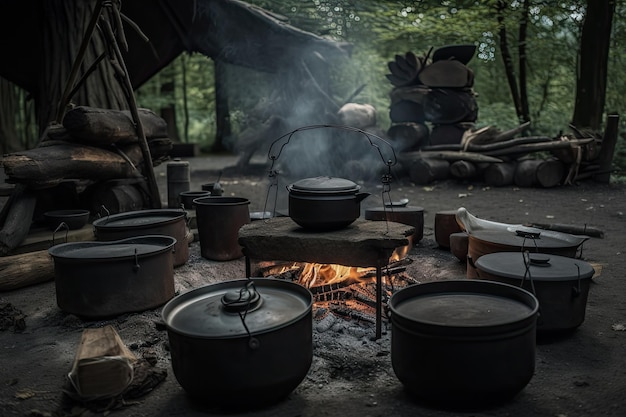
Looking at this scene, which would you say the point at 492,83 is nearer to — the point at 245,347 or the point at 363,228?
the point at 363,228

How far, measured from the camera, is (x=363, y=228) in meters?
4.18

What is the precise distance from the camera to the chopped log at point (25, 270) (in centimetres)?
505

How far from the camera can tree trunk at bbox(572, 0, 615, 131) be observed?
1209cm

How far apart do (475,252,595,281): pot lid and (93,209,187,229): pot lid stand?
2.91m

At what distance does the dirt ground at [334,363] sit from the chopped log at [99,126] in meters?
1.85

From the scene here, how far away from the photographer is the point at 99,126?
6340 mm

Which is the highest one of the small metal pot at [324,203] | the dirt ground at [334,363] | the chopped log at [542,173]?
the small metal pot at [324,203]

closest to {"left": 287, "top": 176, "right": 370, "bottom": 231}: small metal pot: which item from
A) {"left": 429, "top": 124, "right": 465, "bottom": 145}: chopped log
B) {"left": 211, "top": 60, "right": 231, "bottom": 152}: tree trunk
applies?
{"left": 429, "top": 124, "right": 465, "bottom": 145}: chopped log

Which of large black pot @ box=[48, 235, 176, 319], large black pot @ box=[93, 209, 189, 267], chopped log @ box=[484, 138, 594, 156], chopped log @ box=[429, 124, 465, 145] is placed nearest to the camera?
large black pot @ box=[48, 235, 176, 319]

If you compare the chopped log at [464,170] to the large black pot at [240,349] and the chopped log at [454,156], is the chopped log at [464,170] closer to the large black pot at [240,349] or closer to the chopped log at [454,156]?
the chopped log at [454,156]

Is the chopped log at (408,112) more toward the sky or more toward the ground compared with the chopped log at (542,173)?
more toward the sky

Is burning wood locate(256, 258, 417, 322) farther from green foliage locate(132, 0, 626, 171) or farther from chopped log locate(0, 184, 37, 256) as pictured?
green foliage locate(132, 0, 626, 171)

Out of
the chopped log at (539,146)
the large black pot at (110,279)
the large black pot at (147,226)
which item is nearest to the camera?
the large black pot at (110,279)

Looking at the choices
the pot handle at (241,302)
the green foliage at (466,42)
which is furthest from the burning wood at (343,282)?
the green foliage at (466,42)
